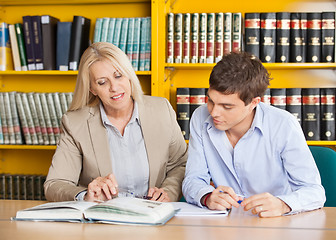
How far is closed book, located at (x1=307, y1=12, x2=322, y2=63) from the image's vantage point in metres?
2.68

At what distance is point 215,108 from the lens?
153cm

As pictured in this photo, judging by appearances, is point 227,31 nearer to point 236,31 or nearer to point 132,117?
point 236,31

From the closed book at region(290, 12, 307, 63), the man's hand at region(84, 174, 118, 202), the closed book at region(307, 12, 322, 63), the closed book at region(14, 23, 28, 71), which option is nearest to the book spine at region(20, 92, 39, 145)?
the closed book at region(14, 23, 28, 71)

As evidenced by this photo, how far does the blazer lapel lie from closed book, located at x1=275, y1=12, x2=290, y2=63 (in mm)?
1335

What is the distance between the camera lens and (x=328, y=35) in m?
2.67

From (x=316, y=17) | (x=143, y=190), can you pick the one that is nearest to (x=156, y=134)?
(x=143, y=190)

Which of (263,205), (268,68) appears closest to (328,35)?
(268,68)

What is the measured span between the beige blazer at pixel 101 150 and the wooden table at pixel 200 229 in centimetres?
48

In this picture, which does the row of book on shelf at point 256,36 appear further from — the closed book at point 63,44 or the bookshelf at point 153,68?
the closed book at point 63,44

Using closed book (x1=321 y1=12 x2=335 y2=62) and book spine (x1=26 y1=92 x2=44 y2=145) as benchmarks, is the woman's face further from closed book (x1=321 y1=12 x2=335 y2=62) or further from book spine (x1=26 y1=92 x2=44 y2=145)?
closed book (x1=321 y1=12 x2=335 y2=62)

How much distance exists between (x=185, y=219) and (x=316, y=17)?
1.85 m

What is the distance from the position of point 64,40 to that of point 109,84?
44.8 inches

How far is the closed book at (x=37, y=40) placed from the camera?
2855 millimetres

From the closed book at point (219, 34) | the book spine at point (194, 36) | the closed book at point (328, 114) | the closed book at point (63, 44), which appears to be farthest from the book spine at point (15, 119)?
the closed book at point (328, 114)
